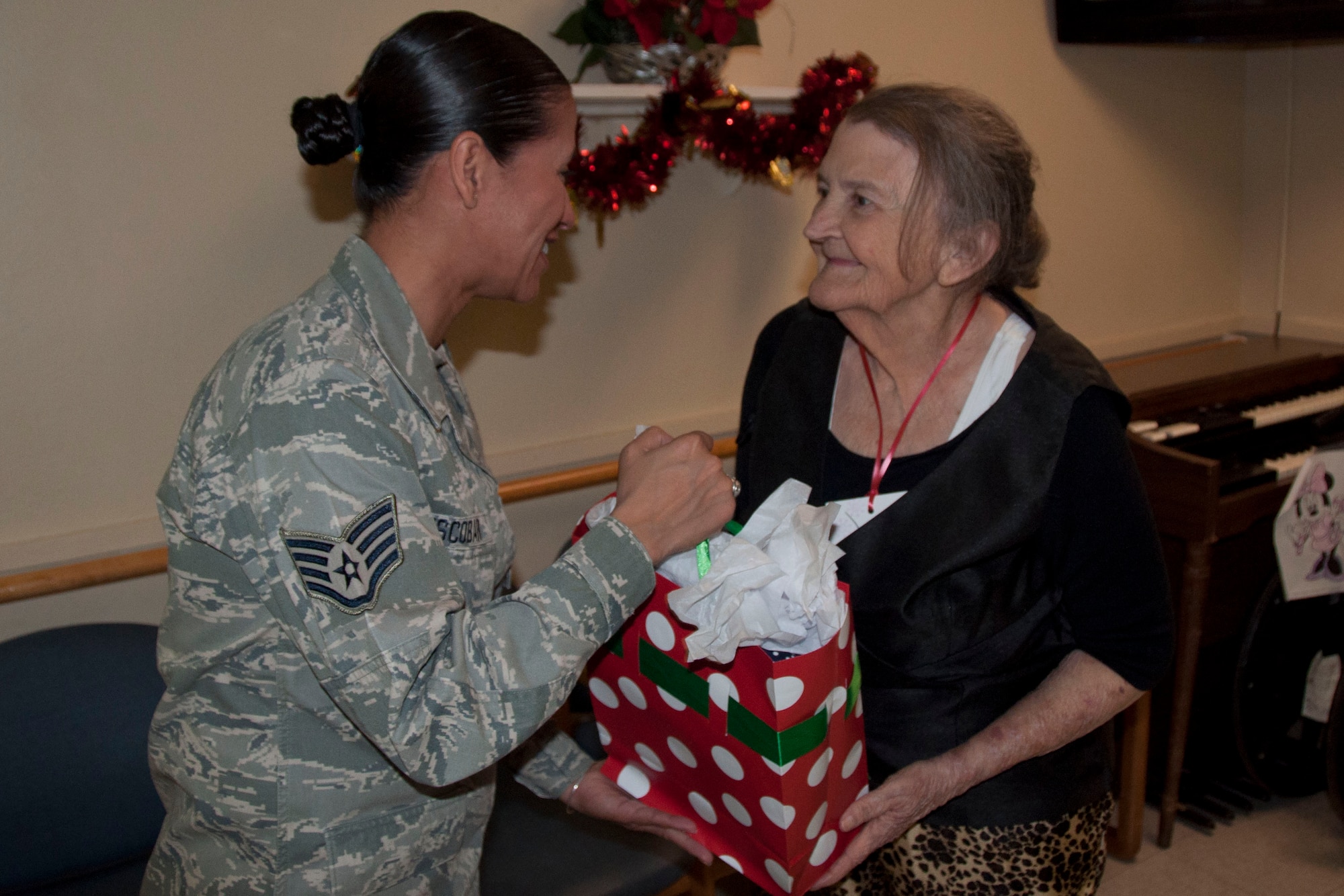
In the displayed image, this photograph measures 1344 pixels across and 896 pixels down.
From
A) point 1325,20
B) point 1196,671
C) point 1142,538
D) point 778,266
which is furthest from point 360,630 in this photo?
point 1325,20

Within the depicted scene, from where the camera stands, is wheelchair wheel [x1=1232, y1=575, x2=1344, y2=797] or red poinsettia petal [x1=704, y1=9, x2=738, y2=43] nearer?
red poinsettia petal [x1=704, y1=9, x2=738, y2=43]

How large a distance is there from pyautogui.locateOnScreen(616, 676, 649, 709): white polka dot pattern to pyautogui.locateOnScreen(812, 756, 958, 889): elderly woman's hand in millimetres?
286

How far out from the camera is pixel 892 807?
1.31 m

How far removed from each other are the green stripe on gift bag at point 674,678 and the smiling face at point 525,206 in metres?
0.49

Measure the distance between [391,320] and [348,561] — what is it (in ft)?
1.02

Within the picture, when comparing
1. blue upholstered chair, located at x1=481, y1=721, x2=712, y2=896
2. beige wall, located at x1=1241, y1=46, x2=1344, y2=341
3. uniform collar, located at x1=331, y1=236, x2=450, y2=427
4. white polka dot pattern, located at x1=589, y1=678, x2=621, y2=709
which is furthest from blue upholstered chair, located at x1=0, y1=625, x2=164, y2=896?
beige wall, located at x1=1241, y1=46, x2=1344, y2=341

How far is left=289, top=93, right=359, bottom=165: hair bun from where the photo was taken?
121 cm

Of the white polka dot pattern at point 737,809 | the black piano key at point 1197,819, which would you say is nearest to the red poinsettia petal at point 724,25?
the white polka dot pattern at point 737,809

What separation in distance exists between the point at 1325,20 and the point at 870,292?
7.31ft

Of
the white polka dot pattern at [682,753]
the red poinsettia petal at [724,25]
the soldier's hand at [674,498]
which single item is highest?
the red poinsettia petal at [724,25]

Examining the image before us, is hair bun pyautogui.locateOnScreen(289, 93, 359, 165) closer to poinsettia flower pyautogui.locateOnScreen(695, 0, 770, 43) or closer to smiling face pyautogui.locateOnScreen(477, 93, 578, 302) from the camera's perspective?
smiling face pyautogui.locateOnScreen(477, 93, 578, 302)

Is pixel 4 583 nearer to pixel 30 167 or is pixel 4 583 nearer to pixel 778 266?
pixel 30 167

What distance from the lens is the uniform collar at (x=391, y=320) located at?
112cm

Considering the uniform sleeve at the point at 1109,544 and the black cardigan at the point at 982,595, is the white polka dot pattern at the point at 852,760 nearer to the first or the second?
the black cardigan at the point at 982,595
